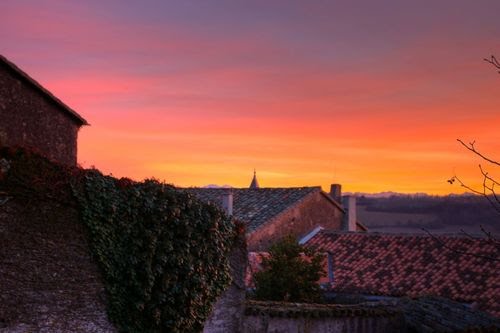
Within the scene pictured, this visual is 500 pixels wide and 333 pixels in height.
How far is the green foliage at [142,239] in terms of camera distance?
12352mm

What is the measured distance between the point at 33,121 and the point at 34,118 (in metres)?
0.08

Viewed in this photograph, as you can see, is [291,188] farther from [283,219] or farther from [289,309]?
[289,309]

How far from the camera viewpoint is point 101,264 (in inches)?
508

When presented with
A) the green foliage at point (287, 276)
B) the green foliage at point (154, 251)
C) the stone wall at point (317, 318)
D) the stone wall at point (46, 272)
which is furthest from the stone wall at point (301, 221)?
the stone wall at point (46, 272)

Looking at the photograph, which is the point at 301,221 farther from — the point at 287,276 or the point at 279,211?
the point at 287,276

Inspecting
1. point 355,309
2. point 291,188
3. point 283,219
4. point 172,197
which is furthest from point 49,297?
point 291,188

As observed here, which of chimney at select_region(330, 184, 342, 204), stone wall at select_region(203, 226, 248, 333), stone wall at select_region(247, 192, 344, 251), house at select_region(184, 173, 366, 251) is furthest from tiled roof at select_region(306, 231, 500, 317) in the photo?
stone wall at select_region(203, 226, 248, 333)

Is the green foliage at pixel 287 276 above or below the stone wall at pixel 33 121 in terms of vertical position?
below

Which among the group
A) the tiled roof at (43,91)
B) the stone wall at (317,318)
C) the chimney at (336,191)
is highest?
the chimney at (336,191)

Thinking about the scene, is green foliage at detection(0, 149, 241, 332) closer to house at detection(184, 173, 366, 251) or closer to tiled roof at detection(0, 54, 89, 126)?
tiled roof at detection(0, 54, 89, 126)

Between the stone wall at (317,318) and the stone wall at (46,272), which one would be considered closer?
the stone wall at (46,272)

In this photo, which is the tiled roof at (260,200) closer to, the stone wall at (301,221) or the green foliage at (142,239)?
the stone wall at (301,221)

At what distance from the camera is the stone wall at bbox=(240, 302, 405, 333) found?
1706 cm

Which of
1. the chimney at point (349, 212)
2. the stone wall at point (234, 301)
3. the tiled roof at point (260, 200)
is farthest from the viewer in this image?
the chimney at point (349, 212)
